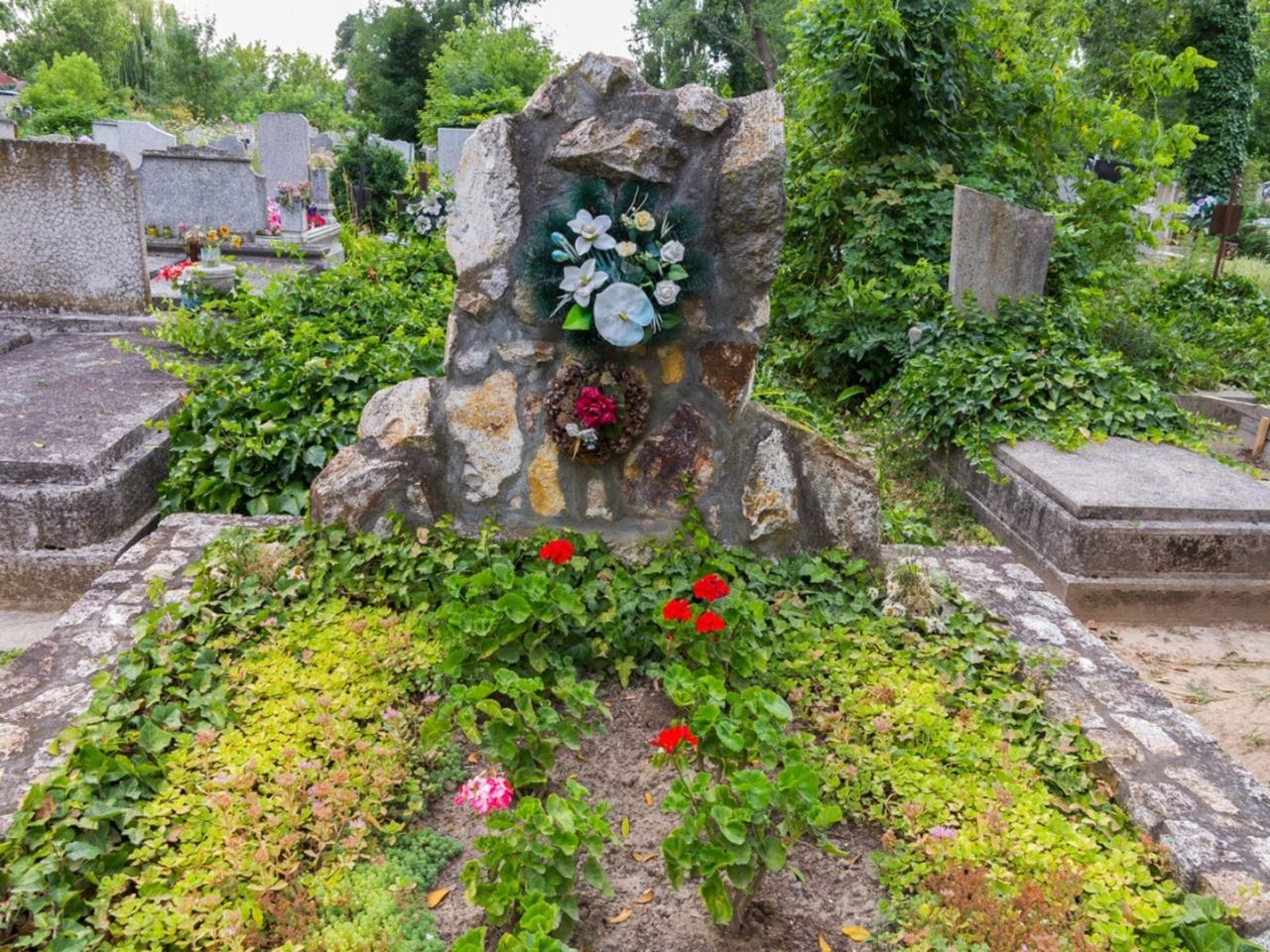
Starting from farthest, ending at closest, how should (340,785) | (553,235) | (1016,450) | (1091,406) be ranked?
(1091,406)
(1016,450)
(553,235)
(340,785)

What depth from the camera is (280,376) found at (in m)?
4.34

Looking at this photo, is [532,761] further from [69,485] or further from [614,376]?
[69,485]

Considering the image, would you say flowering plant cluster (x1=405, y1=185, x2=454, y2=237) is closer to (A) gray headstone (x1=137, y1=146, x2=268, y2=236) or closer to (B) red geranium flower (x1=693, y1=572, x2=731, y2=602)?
(A) gray headstone (x1=137, y1=146, x2=268, y2=236)

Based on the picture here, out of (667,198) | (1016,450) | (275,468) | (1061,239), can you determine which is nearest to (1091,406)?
(1016,450)

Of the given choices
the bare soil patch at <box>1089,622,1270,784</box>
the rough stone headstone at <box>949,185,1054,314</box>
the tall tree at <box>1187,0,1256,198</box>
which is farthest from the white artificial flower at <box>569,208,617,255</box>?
the tall tree at <box>1187,0,1256,198</box>

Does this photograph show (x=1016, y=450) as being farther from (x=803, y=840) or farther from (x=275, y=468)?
(x=275, y=468)

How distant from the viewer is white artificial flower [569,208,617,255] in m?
2.86

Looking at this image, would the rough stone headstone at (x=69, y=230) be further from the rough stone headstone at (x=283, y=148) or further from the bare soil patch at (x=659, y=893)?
the rough stone headstone at (x=283, y=148)

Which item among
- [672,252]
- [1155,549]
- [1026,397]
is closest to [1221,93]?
[1026,397]

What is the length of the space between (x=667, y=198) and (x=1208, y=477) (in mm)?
3174

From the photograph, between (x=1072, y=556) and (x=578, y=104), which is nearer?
(x=578, y=104)

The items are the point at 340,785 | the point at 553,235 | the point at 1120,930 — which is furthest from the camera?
the point at 553,235

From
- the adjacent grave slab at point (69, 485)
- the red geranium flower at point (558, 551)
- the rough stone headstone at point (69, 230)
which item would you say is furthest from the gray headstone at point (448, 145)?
the red geranium flower at point (558, 551)

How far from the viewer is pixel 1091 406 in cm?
511
